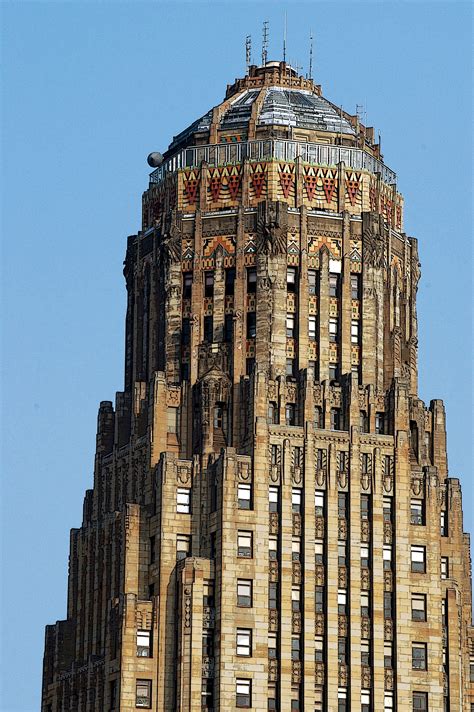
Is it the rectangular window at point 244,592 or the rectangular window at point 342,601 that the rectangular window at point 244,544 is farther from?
the rectangular window at point 342,601

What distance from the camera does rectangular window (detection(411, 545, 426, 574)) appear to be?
176m

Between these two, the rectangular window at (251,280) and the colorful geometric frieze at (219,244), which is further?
the colorful geometric frieze at (219,244)

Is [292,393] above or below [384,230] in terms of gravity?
below

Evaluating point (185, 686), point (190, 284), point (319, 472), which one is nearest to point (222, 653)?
point (185, 686)

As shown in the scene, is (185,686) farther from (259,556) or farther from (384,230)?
(384,230)

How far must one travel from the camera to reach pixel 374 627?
173125 mm

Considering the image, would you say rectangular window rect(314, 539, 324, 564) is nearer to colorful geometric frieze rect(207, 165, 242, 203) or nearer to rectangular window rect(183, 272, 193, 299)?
rectangular window rect(183, 272, 193, 299)

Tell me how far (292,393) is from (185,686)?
928 inches

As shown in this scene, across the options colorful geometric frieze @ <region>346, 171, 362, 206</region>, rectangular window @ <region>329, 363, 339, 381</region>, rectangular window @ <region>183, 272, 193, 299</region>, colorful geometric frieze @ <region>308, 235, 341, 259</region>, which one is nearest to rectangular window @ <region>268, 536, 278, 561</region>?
rectangular window @ <region>329, 363, 339, 381</region>

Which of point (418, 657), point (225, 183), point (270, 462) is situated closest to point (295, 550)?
point (270, 462)

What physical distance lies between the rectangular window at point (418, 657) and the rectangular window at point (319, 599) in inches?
281

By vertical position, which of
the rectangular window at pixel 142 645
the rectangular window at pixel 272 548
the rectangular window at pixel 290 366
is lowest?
the rectangular window at pixel 142 645

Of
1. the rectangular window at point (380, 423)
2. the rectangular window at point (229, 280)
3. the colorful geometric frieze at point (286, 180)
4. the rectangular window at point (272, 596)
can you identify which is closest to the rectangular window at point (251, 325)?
the rectangular window at point (229, 280)

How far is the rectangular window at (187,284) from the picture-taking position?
184 m
